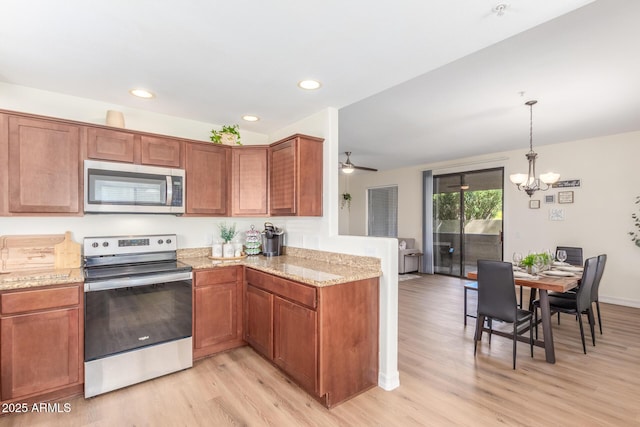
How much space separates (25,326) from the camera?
6.81 feet

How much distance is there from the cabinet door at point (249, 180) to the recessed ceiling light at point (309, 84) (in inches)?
39.1

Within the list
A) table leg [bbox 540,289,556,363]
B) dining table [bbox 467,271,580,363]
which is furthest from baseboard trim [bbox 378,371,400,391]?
table leg [bbox 540,289,556,363]

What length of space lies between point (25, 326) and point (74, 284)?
367 mm

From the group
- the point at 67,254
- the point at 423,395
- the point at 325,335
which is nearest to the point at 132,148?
the point at 67,254

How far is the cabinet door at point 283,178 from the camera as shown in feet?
9.62

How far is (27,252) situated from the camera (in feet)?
8.02

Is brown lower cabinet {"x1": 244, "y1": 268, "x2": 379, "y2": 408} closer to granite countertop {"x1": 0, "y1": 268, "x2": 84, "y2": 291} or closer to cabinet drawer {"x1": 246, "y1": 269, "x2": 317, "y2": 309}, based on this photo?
cabinet drawer {"x1": 246, "y1": 269, "x2": 317, "y2": 309}

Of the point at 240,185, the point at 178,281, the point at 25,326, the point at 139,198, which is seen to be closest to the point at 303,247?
the point at 240,185

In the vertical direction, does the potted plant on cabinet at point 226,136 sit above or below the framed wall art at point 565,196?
above

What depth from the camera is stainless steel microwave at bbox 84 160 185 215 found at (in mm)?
2551

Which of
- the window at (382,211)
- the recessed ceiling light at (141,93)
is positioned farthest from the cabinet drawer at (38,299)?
the window at (382,211)

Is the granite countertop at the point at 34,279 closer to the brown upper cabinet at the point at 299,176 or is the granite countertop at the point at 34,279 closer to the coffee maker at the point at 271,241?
the coffee maker at the point at 271,241

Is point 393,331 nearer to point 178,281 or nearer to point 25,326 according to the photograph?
point 178,281

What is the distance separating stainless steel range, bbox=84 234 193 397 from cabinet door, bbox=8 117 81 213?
16.7 inches
